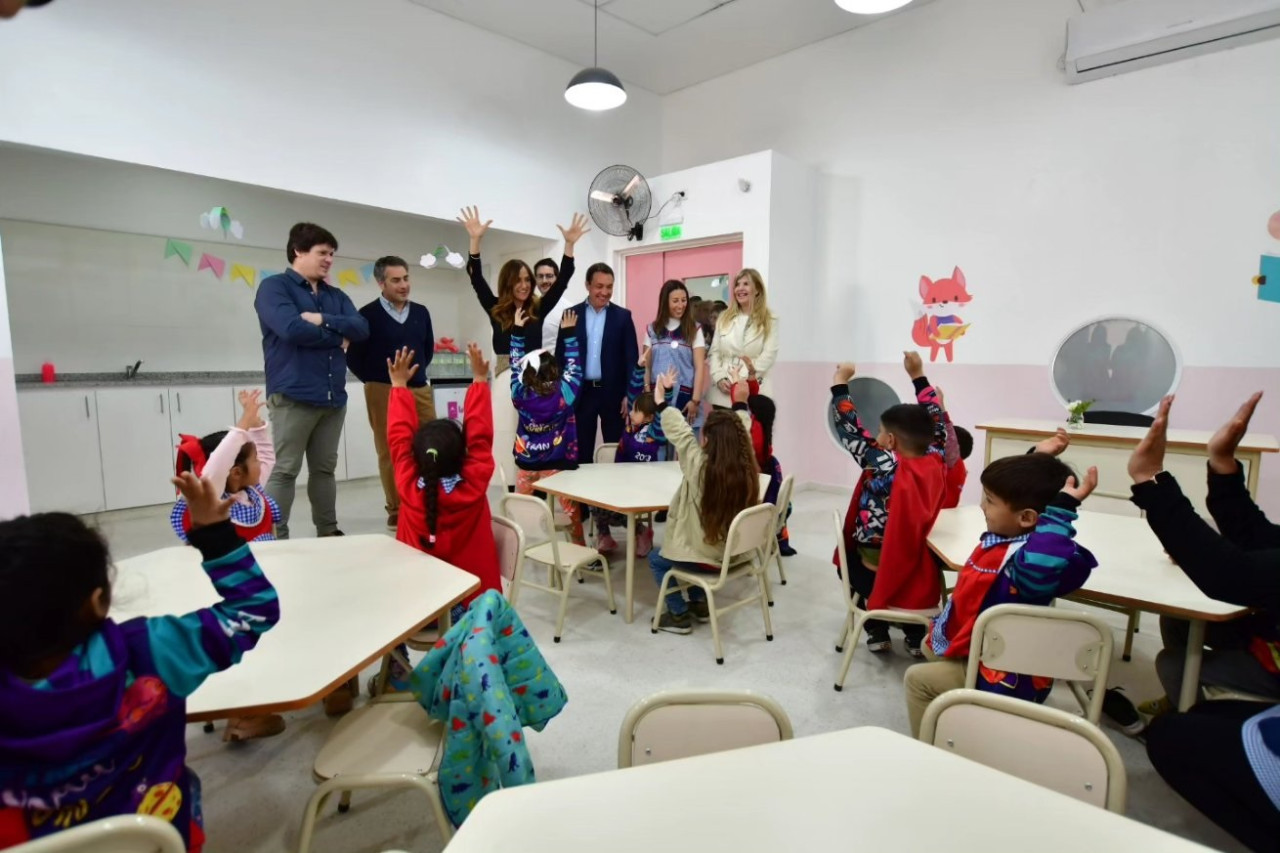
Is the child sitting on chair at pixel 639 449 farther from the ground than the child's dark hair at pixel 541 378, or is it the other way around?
the child's dark hair at pixel 541 378

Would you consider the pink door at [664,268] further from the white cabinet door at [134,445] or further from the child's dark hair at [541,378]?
the white cabinet door at [134,445]

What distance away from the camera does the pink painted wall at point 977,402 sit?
3668mm

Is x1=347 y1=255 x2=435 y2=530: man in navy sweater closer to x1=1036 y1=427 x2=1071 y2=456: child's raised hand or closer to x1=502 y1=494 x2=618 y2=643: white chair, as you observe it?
x1=502 y1=494 x2=618 y2=643: white chair

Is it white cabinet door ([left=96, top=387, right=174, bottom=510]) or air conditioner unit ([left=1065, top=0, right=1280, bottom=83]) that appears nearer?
air conditioner unit ([left=1065, top=0, right=1280, bottom=83])

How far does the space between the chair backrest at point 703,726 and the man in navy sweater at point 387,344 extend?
10.4 feet

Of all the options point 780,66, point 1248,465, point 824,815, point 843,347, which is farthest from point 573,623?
point 780,66

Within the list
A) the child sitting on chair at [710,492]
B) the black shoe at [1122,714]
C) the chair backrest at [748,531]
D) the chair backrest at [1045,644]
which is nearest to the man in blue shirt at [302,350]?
the child sitting on chair at [710,492]

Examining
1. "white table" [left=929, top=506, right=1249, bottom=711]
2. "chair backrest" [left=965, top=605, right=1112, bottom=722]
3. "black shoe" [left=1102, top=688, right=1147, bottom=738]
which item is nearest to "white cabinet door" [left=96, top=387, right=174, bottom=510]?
"white table" [left=929, top=506, right=1249, bottom=711]

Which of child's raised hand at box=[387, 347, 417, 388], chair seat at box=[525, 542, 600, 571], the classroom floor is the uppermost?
child's raised hand at box=[387, 347, 417, 388]

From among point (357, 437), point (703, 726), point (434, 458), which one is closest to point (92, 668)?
A: point (703, 726)

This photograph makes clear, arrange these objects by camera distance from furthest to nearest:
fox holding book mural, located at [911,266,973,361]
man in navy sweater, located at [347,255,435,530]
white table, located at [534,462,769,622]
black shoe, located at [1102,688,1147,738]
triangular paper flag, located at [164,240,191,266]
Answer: triangular paper flag, located at [164,240,191,266] → fox holding book mural, located at [911,266,973,361] → man in navy sweater, located at [347,255,435,530] → white table, located at [534,462,769,622] → black shoe, located at [1102,688,1147,738]

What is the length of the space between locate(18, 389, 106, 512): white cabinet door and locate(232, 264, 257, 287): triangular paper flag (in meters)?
1.41

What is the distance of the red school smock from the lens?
6.68 feet

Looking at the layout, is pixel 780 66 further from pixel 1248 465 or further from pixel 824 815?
pixel 824 815
